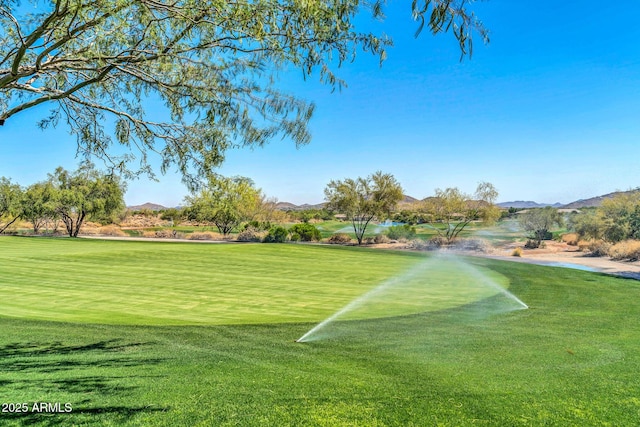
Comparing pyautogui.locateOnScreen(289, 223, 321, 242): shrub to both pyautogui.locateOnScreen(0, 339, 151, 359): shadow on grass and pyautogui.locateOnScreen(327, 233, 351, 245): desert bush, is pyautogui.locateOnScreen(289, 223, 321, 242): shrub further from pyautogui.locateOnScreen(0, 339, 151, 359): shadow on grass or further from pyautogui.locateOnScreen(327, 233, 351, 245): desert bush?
pyautogui.locateOnScreen(0, 339, 151, 359): shadow on grass

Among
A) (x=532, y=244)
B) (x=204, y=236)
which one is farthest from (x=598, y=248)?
(x=204, y=236)

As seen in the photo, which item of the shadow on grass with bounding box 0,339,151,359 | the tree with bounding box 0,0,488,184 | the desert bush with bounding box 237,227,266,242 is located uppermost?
the tree with bounding box 0,0,488,184

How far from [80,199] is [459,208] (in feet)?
132

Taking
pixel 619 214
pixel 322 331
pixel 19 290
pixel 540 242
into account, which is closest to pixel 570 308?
pixel 322 331

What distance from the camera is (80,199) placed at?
4528cm

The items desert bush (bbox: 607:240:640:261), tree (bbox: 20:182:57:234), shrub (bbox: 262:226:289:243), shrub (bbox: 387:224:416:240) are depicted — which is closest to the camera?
desert bush (bbox: 607:240:640:261)

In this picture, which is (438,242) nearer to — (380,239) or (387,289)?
(380,239)

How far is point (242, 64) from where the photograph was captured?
5.47 meters

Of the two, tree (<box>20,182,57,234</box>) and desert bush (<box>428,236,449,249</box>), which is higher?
tree (<box>20,182,57,234</box>)

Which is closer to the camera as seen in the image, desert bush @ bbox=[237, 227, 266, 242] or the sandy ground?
the sandy ground

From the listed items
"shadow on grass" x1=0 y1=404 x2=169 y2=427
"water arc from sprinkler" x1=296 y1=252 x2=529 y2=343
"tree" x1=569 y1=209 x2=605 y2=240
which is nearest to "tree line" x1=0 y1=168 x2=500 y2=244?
"tree" x1=569 y1=209 x2=605 y2=240

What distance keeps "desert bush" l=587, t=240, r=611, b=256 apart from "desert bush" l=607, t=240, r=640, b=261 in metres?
1.58

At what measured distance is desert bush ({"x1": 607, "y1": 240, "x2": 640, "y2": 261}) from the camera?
2484 centimetres

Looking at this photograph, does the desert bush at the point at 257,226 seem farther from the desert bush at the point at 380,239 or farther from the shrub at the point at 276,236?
the desert bush at the point at 380,239
